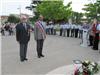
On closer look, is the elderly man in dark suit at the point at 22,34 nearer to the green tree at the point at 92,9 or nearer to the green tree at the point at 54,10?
the green tree at the point at 92,9

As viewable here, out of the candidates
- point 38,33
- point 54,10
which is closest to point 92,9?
point 54,10

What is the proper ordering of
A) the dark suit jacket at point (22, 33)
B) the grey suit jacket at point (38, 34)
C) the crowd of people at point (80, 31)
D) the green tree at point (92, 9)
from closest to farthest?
the dark suit jacket at point (22, 33) < the grey suit jacket at point (38, 34) < the crowd of people at point (80, 31) < the green tree at point (92, 9)

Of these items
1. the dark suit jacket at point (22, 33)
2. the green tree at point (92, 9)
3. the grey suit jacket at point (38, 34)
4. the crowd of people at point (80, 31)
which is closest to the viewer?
the dark suit jacket at point (22, 33)

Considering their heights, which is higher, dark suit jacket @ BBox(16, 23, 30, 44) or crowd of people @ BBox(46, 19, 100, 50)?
dark suit jacket @ BBox(16, 23, 30, 44)

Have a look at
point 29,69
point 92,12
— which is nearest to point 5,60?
point 29,69

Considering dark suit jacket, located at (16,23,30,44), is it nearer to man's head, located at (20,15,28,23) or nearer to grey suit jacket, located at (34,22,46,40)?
man's head, located at (20,15,28,23)

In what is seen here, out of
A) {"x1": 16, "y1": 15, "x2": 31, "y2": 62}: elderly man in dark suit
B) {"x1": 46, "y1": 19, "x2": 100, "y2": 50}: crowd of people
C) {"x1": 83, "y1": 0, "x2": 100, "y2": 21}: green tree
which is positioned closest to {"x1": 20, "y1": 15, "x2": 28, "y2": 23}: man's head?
{"x1": 16, "y1": 15, "x2": 31, "y2": 62}: elderly man in dark suit

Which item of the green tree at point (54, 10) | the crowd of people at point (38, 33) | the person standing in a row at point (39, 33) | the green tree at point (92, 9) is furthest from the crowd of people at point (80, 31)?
the green tree at point (54, 10)

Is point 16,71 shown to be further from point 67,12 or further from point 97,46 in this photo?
point 67,12

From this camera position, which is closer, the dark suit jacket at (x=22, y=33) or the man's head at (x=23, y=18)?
the man's head at (x=23, y=18)

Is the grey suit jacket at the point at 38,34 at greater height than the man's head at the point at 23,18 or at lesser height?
lesser

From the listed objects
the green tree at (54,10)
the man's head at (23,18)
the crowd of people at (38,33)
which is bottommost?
the green tree at (54,10)

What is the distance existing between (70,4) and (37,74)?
5947cm

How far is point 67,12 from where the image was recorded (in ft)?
219
